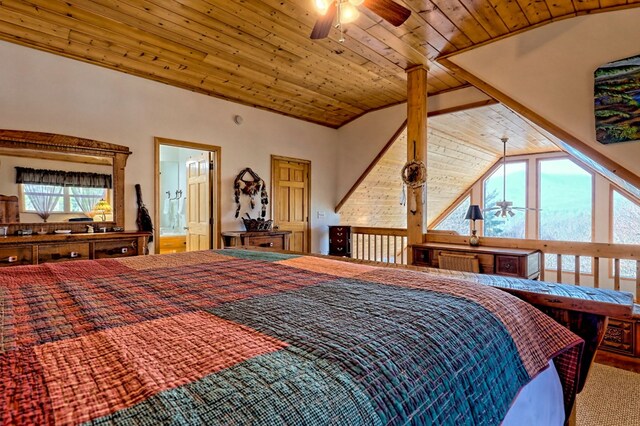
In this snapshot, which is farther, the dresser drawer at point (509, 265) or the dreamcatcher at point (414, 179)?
the dreamcatcher at point (414, 179)

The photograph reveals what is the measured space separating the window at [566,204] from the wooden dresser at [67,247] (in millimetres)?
7040

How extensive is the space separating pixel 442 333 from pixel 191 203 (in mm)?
4845

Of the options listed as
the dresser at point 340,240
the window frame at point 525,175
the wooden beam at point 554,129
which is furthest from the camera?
the window frame at point 525,175

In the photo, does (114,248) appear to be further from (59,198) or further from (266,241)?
(266,241)

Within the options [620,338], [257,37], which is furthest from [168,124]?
[620,338]

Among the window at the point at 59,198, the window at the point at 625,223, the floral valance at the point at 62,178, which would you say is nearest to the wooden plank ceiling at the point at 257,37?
the floral valance at the point at 62,178

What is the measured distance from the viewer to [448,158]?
610cm

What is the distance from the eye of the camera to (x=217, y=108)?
14.8 feet

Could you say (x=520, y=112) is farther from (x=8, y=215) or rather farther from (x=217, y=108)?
(x=8, y=215)

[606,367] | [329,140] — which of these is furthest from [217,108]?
[606,367]

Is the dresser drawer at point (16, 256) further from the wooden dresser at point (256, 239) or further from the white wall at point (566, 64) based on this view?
the white wall at point (566, 64)

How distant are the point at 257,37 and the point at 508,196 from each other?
6.30 metres

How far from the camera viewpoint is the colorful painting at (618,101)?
2541 mm

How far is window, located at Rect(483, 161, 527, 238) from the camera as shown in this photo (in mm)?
6984
